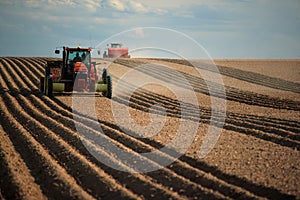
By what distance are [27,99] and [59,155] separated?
7987 mm

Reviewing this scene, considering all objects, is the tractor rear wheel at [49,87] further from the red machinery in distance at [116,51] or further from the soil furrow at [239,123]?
the red machinery in distance at [116,51]

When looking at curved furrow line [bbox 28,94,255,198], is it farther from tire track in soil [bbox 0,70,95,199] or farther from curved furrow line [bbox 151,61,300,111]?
curved furrow line [bbox 151,61,300,111]

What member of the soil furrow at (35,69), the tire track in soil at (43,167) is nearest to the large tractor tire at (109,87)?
the tire track in soil at (43,167)

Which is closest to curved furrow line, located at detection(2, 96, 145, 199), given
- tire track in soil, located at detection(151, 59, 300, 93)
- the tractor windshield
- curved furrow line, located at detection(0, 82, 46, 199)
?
curved furrow line, located at detection(0, 82, 46, 199)

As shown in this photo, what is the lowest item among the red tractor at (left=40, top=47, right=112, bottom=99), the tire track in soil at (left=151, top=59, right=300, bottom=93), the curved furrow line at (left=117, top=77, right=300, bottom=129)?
the tire track in soil at (left=151, top=59, right=300, bottom=93)

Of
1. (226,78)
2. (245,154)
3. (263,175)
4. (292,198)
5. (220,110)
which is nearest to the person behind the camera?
(292,198)

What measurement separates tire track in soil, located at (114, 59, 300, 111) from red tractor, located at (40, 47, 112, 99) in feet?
20.5

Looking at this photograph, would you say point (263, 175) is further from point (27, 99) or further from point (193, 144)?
point (27, 99)

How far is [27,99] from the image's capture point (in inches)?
612

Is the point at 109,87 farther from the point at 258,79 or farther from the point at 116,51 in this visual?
the point at 116,51

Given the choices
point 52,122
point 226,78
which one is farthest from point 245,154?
point 226,78

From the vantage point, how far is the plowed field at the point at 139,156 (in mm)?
6175

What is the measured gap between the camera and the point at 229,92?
71.2 ft

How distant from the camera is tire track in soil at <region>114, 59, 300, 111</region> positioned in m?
17.3
